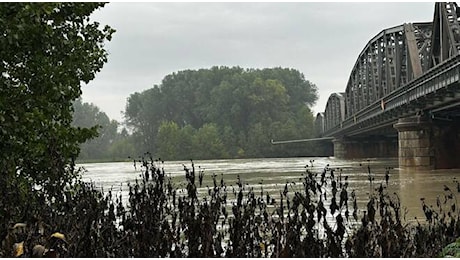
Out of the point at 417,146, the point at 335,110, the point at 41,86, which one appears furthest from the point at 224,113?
the point at 41,86

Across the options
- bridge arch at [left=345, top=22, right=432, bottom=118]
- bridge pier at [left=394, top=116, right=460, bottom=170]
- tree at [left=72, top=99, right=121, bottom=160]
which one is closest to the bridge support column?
bridge pier at [left=394, top=116, right=460, bottom=170]

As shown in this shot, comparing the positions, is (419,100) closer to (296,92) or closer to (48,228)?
(48,228)

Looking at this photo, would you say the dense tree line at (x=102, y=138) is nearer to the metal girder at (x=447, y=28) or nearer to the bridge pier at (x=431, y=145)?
the bridge pier at (x=431, y=145)

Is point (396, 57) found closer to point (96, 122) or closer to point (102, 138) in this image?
point (102, 138)

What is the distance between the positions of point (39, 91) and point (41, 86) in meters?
0.08

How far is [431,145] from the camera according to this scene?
41.4 metres

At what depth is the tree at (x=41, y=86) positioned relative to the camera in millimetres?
8453

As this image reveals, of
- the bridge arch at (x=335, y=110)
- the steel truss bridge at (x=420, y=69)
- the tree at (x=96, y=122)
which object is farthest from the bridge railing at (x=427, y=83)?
the tree at (x=96, y=122)

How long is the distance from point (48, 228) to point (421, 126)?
3740 cm

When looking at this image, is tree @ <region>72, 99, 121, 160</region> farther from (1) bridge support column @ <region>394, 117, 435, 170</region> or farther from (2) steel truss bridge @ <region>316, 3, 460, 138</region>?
(1) bridge support column @ <region>394, 117, 435, 170</region>

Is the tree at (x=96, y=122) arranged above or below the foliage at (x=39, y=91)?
above

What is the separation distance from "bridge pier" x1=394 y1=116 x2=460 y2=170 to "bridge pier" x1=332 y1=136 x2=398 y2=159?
148ft

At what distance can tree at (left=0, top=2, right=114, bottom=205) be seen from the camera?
8.45m

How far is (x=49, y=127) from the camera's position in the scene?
964 cm
